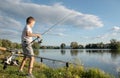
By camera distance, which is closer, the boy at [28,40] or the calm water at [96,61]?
the boy at [28,40]

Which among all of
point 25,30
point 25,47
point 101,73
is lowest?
point 101,73

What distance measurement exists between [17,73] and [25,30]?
1748 mm

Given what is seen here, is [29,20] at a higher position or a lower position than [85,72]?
higher

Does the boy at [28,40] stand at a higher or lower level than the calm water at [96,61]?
higher

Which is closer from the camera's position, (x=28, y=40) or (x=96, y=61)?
(x=28, y=40)

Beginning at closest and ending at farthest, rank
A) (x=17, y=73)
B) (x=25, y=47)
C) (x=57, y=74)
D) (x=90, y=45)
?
(x=25, y=47) < (x=17, y=73) < (x=57, y=74) < (x=90, y=45)

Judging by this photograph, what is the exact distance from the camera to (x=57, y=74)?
10.8m

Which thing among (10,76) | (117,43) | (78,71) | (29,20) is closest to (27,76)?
(10,76)

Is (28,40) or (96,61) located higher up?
(28,40)

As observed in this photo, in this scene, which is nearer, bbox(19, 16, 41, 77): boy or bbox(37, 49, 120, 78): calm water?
bbox(19, 16, 41, 77): boy

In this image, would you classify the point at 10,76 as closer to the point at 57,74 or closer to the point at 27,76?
the point at 27,76

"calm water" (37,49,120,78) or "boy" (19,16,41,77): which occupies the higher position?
"boy" (19,16,41,77)

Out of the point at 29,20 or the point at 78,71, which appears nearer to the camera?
the point at 29,20

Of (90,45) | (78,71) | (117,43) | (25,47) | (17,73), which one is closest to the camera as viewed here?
(25,47)
